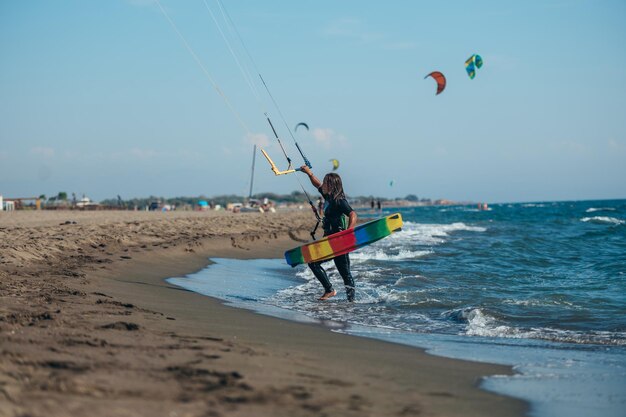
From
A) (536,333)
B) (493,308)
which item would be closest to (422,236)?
(493,308)

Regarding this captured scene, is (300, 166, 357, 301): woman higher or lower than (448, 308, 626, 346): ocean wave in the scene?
higher

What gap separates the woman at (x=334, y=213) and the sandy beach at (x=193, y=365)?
6.57 feet

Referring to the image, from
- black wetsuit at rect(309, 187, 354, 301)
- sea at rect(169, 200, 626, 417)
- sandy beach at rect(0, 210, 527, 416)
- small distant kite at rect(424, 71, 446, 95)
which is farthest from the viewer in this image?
small distant kite at rect(424, 71, 446, 95)

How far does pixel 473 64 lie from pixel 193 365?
21631 mm

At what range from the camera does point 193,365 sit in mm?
4012

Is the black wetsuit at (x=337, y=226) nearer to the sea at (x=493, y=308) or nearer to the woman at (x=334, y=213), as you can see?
the woman at (x=334, y=213)

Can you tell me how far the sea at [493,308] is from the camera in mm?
4699

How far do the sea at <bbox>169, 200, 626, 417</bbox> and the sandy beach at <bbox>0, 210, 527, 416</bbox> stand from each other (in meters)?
0.45

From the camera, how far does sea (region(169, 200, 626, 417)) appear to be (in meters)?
4.70

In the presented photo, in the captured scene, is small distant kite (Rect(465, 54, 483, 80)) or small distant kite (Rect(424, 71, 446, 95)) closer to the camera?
small distant kite (Rect(424, 71, 446, 95))

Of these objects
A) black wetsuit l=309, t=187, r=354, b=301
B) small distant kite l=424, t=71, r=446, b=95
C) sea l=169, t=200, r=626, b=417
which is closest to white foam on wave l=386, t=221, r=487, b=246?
small distant kite l=424, t=71, r=446, b=95

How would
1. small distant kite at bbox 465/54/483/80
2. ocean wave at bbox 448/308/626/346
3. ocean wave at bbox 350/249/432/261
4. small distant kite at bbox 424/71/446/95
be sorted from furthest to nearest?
small distant kite at bbox 465/54/483/80 < small distant kite at bbox 424/71/446/95 < ocean wave at bbox 350/249/432/261 < ocean wave at bbox 448/308/626/346

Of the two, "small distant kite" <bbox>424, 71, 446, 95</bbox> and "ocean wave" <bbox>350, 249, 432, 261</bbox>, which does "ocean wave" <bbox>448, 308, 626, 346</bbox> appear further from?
"small distant kite" <bbox>424, 71, 446, 95</bbox>

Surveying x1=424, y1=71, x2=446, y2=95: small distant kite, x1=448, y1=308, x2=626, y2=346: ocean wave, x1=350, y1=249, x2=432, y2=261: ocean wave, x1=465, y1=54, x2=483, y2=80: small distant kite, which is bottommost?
x1=350, y1=249, x2=432, y2=261: ocean wave
